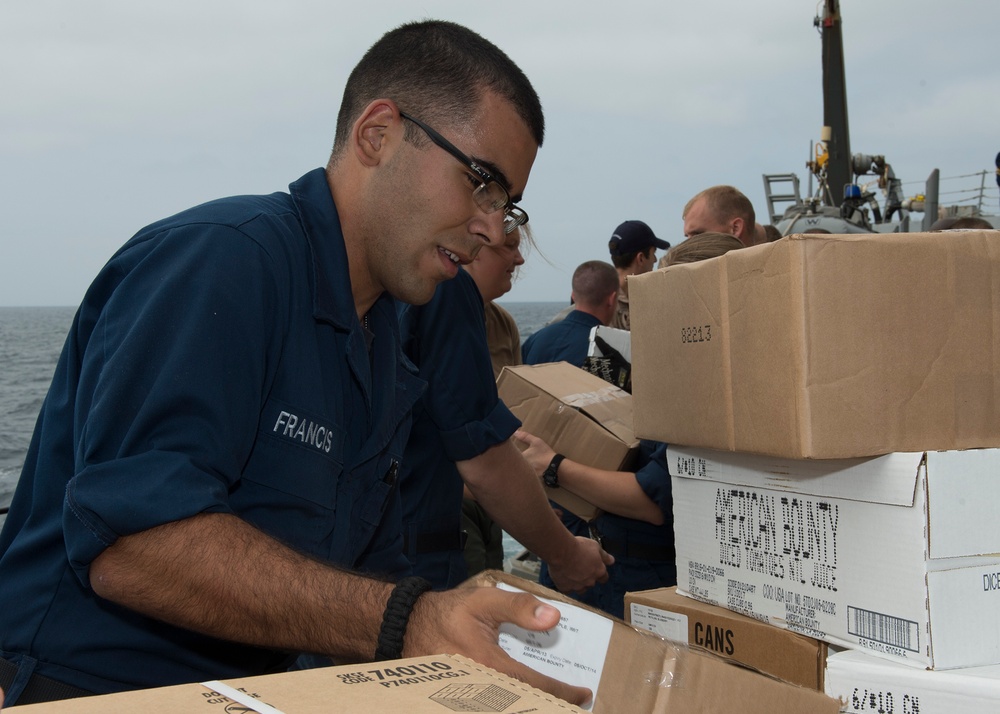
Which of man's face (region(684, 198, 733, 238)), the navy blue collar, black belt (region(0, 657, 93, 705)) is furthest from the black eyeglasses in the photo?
man's face (region(684, 198, 733, 238))

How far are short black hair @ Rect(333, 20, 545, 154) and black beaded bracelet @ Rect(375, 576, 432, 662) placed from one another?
0.87 metres

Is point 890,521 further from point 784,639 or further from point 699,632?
point 699,632

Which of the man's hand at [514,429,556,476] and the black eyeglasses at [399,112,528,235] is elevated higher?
the black eyeglasses at [399,112,528,235]

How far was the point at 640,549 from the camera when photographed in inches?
116

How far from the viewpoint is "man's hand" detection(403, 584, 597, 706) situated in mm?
1004

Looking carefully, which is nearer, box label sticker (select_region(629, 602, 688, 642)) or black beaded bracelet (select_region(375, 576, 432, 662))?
black beaded bracelet (select_region(375, 576, 432, 662))

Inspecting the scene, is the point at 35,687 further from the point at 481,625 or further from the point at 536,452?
the point at 536,452

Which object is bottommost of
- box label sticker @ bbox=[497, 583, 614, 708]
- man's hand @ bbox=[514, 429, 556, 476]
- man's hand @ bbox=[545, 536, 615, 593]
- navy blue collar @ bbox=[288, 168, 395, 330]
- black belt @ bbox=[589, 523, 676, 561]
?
black belt @ bbox=[589, 523, 676, 561]

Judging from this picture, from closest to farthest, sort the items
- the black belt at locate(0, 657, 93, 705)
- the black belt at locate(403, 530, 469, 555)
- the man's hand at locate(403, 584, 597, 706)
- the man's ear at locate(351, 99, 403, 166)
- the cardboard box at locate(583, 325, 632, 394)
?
1. the man's hand at locate(403, 584, 597, 706)
2. the black belt at locate(0, 657, 93, 705)
3. the man's ear at locate(351, 99, 403, 166)
4. the black belt at locate(403, 530, 469, 555)
5. the cardboard box at locate(583, 325, 632, 394)

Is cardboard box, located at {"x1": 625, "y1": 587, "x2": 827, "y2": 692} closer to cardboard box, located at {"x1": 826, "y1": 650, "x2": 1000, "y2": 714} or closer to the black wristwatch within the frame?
cardboard box, located at {"x1": 826, "y1": 650, "x2": 1000, "y2": 714}

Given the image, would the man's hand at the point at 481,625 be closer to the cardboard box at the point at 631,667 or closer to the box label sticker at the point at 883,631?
the cardboard box at the point at 631,667

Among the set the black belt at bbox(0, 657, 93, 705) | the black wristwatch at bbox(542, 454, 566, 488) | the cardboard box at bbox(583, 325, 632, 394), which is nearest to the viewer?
the black belt at bbox(0, 657, 93, 705)

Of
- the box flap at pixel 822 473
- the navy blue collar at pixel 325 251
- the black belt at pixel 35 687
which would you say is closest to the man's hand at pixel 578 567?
the box flap at pixel 822 473

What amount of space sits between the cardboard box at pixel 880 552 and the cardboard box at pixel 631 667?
19.3 inches
